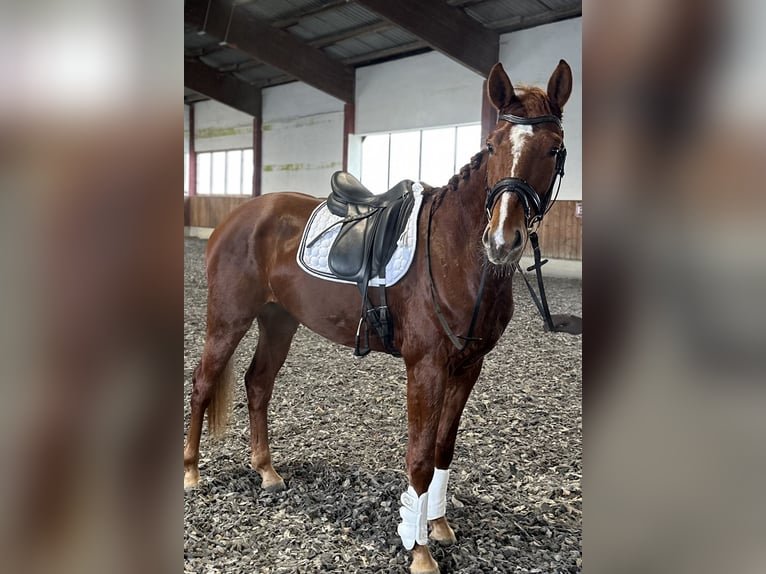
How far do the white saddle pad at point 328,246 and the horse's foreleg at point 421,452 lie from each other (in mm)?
347

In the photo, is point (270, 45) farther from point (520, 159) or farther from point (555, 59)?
point (520, 159)

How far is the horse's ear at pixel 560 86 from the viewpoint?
5.01 ft

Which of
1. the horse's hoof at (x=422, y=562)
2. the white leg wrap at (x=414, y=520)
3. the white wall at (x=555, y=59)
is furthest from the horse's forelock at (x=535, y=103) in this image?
the white wall at (x=555, y=59)

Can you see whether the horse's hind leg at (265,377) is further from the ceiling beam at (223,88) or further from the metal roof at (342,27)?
the ceiling beam at (223,88)

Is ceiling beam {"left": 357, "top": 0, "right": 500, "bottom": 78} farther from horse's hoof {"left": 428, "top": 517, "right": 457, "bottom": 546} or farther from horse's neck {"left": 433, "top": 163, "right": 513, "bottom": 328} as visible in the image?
horse's hoof {"left": 428, "top": 517, "right": 457, "bottom": 546}

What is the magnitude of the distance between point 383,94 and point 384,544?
37.9 feet

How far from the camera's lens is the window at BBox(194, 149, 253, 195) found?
16344 millimetres

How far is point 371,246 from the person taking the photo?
1998 millimetres

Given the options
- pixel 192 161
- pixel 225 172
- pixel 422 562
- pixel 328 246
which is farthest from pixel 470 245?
pixel 192 161
